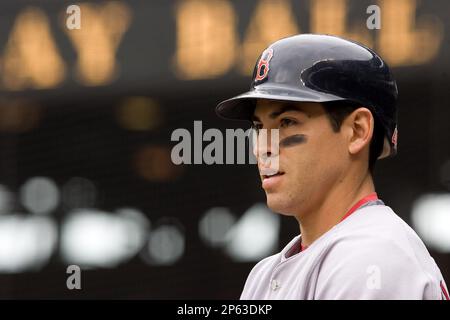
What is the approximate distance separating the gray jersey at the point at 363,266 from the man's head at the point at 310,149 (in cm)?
8

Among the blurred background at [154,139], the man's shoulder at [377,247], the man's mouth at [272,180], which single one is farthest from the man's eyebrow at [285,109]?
the blurred background at [154,139]

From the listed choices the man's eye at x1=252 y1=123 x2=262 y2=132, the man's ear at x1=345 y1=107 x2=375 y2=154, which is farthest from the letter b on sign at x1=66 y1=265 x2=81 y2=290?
the man's ear at x1=345 y1=107 x2=375 y2=154

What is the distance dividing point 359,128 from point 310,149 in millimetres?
95

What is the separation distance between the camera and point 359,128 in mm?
1828

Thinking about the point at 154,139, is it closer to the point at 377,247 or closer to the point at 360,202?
the point at 360,202

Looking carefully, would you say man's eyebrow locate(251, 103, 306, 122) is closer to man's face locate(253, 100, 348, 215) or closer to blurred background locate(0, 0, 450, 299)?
man's face locate(253, 100, 348, 215)

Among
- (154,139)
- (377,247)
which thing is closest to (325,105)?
(377,247)

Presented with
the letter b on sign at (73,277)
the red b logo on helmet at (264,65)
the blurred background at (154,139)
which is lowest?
the letter b on sign at (73,277)

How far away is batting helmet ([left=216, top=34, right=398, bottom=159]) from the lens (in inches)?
71.2

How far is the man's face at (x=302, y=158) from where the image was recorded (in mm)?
1802

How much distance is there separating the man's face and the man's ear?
2 cm

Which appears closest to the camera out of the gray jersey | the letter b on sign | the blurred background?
the gray jersey

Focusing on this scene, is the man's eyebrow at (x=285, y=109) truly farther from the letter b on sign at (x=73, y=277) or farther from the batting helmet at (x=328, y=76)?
the letter b on sign at (x=73, y=277)

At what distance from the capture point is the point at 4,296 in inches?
193
